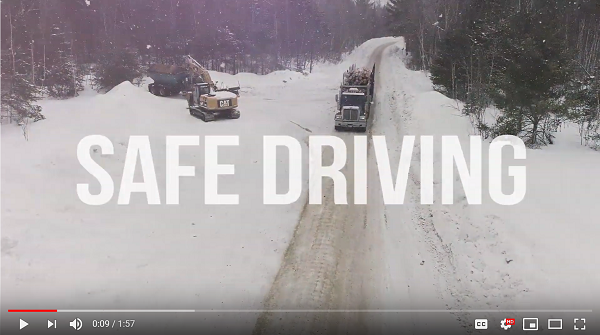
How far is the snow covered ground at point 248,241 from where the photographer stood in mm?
7137

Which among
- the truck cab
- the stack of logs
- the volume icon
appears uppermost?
the stack of logs

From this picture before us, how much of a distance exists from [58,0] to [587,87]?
155ft

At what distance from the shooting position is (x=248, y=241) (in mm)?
9547

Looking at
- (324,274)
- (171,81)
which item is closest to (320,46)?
(171,81)

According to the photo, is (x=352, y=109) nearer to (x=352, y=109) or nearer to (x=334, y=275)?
(x=352, y=109)

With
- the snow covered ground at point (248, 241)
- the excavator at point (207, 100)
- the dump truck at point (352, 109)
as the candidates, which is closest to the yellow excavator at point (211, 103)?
the excavator at point (207, 100)

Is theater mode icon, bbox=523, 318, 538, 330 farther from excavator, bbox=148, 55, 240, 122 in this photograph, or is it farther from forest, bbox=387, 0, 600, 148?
excavator, bbox=148, 55, 240, 122

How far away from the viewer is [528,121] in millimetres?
14578

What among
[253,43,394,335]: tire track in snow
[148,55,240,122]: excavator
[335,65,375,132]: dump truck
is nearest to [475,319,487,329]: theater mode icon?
[253,43,394,335]: tire track in snow

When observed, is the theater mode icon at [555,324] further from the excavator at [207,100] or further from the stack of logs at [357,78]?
the stack of logs at [357,78]

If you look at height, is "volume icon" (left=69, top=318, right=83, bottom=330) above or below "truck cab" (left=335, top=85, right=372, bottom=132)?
below

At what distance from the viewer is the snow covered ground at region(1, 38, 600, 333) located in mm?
7137

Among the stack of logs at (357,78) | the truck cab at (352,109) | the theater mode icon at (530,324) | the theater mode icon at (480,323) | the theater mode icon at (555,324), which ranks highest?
the stack of logs at (357,78)

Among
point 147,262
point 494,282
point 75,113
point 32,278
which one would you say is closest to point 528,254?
point 494,282
